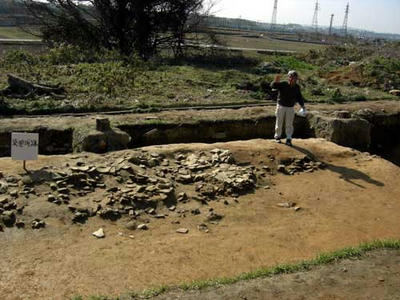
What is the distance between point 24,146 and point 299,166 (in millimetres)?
4557

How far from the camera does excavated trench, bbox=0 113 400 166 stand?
9.27 m

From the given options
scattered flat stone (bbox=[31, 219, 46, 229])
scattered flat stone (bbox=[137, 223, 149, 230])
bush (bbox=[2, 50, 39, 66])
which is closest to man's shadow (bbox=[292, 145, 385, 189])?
scattered flat stone (bbox=[137, 223, 149, 230])

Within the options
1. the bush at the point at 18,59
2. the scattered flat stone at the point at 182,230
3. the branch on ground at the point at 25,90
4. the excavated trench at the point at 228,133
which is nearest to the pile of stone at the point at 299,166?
the excavated trench at the point at 228,133

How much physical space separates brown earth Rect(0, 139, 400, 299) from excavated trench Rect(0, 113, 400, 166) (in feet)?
5.63

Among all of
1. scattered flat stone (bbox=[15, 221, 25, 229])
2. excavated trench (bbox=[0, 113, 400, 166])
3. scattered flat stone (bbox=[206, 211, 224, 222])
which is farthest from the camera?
excavated trench (bbox=[0, 113, 400, 166])

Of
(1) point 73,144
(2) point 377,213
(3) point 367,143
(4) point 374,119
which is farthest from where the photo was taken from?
(4) point 374,119

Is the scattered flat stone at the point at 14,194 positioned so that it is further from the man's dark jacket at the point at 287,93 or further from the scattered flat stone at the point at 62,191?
the man's dark jacket at the point at 287,93

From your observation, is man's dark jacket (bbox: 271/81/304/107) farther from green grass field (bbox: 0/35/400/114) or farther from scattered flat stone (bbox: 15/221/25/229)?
scattered flat stone (bbox: 15/221/25/229)

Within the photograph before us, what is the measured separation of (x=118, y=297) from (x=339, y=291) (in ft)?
6.46

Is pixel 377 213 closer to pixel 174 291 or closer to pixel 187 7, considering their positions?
pixel 174 291

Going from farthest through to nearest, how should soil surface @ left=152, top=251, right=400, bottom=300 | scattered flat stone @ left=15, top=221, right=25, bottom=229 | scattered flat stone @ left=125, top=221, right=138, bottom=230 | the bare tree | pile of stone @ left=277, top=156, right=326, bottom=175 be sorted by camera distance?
the bare tree
pile of stone @ left=277, top=156, right=326, bottom=175
scattered flat stone @ left=125, top=221, right=138, bottom=230
scattered flat stone @ left=15, top=221, right=25, bottom=229
soil surface @ left=152, top=251, right=400, bottom=300

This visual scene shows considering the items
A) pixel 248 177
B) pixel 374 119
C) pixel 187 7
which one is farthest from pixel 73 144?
pixel 187 7

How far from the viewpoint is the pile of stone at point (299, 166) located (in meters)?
8.35

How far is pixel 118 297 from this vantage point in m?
4.17
